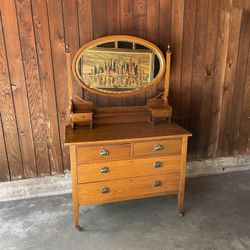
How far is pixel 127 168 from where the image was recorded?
6.02 ft

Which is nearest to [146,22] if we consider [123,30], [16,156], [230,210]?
[123,30]

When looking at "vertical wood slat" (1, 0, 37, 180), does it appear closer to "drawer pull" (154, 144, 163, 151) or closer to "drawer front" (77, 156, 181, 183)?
"drawer front" (77, 156, 181, 183)


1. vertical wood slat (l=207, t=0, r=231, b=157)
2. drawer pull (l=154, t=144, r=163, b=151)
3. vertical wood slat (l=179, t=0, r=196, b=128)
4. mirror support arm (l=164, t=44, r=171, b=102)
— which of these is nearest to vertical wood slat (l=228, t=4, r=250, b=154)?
vertical wood slat (l=207, t=0, r=231, b=157)

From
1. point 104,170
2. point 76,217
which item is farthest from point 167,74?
point 76,217

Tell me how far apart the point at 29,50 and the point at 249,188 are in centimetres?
239

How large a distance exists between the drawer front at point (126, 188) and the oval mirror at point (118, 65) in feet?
2.46

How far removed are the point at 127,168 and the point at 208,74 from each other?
4.14 ft

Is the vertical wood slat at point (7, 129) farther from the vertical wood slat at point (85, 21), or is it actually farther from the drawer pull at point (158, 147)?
the drawer pull at point (158, 147)

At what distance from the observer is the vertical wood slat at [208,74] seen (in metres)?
2.23

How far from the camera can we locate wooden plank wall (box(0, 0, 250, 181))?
194cm

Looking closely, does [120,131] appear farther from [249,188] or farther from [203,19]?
[249,188]

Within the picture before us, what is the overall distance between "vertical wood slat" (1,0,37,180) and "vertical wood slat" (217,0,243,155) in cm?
189

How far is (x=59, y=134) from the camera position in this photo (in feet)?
7.25

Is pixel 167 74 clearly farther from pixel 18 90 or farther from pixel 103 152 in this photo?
pixel 18 90
